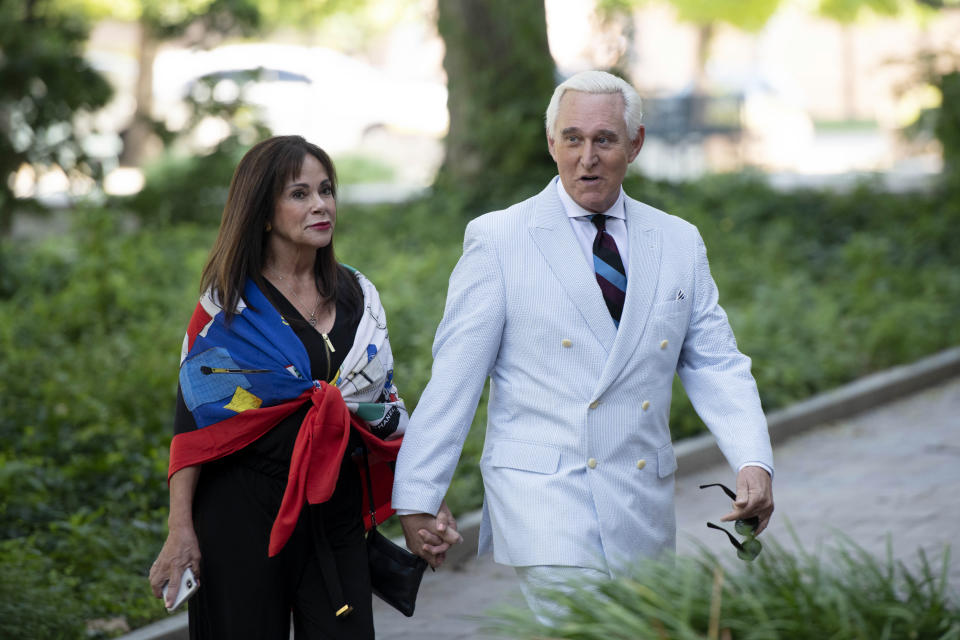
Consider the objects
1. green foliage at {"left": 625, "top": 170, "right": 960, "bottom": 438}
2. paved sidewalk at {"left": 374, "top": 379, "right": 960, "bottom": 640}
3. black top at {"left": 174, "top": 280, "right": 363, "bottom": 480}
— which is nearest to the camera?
black top at {"left": 174, "top": 280, "right": 363, "bottom": 480}

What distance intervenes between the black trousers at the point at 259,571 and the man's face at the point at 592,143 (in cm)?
118

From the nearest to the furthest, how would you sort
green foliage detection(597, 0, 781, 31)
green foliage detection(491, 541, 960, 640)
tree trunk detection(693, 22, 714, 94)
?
green foliage detection(491, 541, 960, 640) < green foliage detection(597, 0, 781, 31) < tree trunk detection(693, 22, 714, 94)

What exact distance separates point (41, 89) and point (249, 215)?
10.9 meters

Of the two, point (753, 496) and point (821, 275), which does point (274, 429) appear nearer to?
point (753, 496)

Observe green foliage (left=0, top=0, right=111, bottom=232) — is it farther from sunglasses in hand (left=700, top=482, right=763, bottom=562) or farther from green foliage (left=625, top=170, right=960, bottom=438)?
sunglasses in hand (left=700, top=482, right=763, bottom=562)

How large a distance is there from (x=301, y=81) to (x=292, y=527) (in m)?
24.5

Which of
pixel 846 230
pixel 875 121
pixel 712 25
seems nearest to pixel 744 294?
pixel 846 230

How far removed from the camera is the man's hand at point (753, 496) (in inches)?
136

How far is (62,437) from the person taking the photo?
7.63 meters

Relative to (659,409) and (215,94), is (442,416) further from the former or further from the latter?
(215,94)

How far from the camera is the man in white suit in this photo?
11.7 ft

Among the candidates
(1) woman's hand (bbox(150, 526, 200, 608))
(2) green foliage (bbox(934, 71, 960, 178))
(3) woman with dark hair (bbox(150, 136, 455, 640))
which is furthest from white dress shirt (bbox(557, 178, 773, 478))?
(2) green foliage (bbox(934, 71, 960, 178))

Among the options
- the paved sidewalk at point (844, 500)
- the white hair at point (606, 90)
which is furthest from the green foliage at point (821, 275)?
the white hair at point (606, 90)

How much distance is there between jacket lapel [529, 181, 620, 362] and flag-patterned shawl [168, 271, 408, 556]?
0.68m
